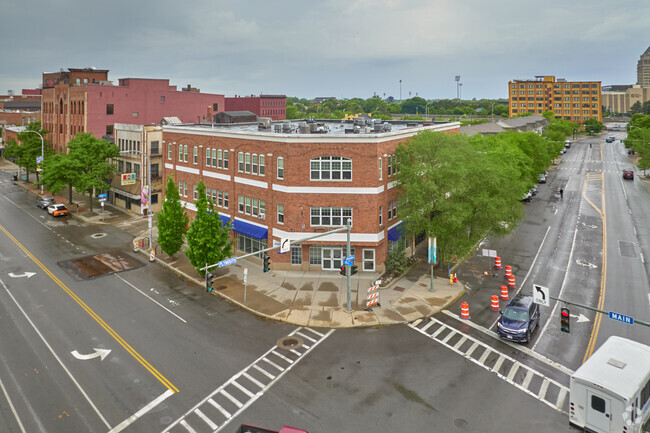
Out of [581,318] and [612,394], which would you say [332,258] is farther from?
[612,394]

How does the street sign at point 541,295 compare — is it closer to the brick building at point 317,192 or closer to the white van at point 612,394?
the white van at point 612,394

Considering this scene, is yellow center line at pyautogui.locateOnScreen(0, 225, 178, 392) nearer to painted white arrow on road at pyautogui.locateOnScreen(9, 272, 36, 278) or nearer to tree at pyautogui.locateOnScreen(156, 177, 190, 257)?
painted white arrow on road at pyautogui.locateOnScreen(9, 272, 36, 278)

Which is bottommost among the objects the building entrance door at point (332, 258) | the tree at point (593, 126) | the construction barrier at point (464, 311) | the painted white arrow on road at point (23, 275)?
the construction barrier at point (464, 311)

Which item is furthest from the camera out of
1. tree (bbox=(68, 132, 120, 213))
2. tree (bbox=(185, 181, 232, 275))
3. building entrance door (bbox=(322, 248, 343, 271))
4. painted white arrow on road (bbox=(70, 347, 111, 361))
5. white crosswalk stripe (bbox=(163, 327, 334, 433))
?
tree (bbox=(68, 132, 120, 213))

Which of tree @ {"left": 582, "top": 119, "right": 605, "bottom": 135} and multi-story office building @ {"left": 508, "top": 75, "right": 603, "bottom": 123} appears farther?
multi-story office building @ {"left": 508, "top": 75, "right": 603, "bottom": 123}

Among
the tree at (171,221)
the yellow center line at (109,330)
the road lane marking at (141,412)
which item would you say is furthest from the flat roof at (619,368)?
the tree at (171,221)

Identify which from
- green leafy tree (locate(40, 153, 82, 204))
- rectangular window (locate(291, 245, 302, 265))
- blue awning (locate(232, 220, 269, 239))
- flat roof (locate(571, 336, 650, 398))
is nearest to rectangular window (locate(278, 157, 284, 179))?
blue awning (locate(232, 220, 269, 239))
